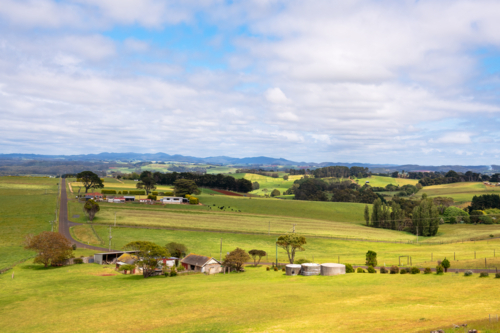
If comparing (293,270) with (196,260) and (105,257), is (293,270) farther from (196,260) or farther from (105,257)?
(105,257)

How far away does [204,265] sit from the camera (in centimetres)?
5966

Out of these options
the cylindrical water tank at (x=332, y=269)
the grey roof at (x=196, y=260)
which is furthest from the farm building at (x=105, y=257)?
the cylindrical water tank at (x=332, y=269)

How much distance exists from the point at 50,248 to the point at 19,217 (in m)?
48.2

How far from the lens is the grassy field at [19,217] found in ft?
231

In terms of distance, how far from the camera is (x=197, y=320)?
102ft

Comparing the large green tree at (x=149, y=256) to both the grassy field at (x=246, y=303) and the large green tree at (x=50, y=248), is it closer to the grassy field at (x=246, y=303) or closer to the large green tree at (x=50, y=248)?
the grassy field at (x=246, y=303)

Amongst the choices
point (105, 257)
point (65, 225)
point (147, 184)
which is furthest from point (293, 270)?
point (147, 184)

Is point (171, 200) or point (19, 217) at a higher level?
point (171, 200)

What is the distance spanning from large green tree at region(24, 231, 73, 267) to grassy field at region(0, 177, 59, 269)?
5656mm

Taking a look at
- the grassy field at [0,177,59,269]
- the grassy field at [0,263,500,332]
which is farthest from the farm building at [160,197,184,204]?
the grassy field at [0,263,500,332]

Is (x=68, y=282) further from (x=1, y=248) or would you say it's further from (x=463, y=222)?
(x=463, y=222)

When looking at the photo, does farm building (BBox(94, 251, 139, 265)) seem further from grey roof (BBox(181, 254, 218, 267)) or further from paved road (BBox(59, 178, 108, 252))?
grey roof (BBox(181, 254, 218, 267))

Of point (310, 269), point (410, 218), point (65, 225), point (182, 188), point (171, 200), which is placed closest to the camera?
point (310, 269)

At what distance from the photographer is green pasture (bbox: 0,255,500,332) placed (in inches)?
1071
